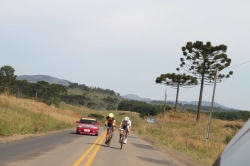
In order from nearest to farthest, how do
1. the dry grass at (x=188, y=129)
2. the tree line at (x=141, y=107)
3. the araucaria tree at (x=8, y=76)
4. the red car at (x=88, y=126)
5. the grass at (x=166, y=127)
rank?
the grass at (x=166, y=127)
the red car at (x=88, y=126)
the dry grass at (x=188, y=129)
the araucaria tree at (x=8, y=76)
the tree line at (x=141, y=107)

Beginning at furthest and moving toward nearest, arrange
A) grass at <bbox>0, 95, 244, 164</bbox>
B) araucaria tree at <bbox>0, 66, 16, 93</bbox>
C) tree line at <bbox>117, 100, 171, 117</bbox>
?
tree line at <bbox>117, 100, 171, 117</bbox> → araucaria tree at <bbox>0, 66, 16, 93</bbox> → grass at <bbox>0, 95, 244, 164</bbox>

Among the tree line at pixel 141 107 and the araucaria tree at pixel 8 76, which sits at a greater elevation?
the araucaria tree at pixel 8 76

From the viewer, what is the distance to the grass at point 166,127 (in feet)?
73.6

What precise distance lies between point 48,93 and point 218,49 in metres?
68.7

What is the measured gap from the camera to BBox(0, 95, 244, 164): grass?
22438 millimetres

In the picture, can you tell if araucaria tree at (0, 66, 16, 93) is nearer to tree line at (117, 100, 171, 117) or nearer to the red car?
tree line at (117, 100, 171, 117)

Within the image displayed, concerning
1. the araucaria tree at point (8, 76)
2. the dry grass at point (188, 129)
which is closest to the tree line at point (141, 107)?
the araucaria tree at point (8, 76)

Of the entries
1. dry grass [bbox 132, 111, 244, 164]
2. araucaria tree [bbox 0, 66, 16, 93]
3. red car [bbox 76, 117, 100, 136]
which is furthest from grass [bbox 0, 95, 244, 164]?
araucaria tree [bbox 0, 66, 16, 93]

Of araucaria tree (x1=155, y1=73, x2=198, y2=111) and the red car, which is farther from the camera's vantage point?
araucaria tree (x1=155, y1=73, x2=198, y2=111)

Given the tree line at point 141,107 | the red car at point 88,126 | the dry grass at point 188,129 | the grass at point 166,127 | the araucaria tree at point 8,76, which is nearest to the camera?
the grass at point 166,127

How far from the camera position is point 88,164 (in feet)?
34.6

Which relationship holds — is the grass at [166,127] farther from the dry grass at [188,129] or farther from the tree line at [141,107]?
the tree line at [141,107]

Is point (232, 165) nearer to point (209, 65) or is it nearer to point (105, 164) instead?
point (105, 164)

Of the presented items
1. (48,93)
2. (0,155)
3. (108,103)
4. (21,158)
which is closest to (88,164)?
(21,158)
